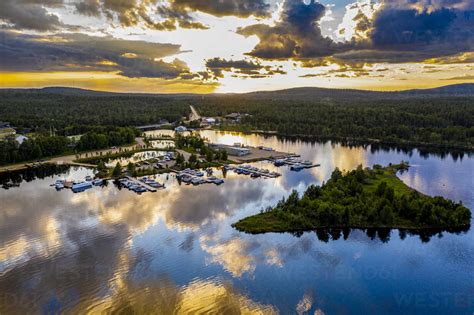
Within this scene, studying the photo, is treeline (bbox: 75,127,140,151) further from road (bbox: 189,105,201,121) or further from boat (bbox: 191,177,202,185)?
road (bbox: 189,105,201,121)

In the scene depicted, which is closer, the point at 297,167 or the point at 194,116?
the point at 297,167

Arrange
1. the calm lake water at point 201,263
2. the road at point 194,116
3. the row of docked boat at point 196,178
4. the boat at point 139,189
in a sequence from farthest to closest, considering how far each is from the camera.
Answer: the road at point 194,116 → the row of docked boat at point 196,178 → the boat at point 139,189 → the calm lake water at point 201,263

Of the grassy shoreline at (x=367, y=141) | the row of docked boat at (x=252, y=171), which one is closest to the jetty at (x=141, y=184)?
the row of docked boat at (x=252, y=171)

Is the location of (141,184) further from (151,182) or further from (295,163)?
(295,163)

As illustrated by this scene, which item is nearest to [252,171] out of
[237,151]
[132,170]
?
[237,151]

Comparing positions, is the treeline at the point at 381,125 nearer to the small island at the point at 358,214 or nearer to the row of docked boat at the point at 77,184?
the small island at the point at 358,214

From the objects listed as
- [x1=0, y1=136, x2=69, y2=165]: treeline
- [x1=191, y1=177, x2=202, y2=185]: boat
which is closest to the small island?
[x1=191, y1=177, x2=202, y2=185]: boat

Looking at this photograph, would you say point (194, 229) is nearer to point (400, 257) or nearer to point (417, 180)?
point (400, 257)
